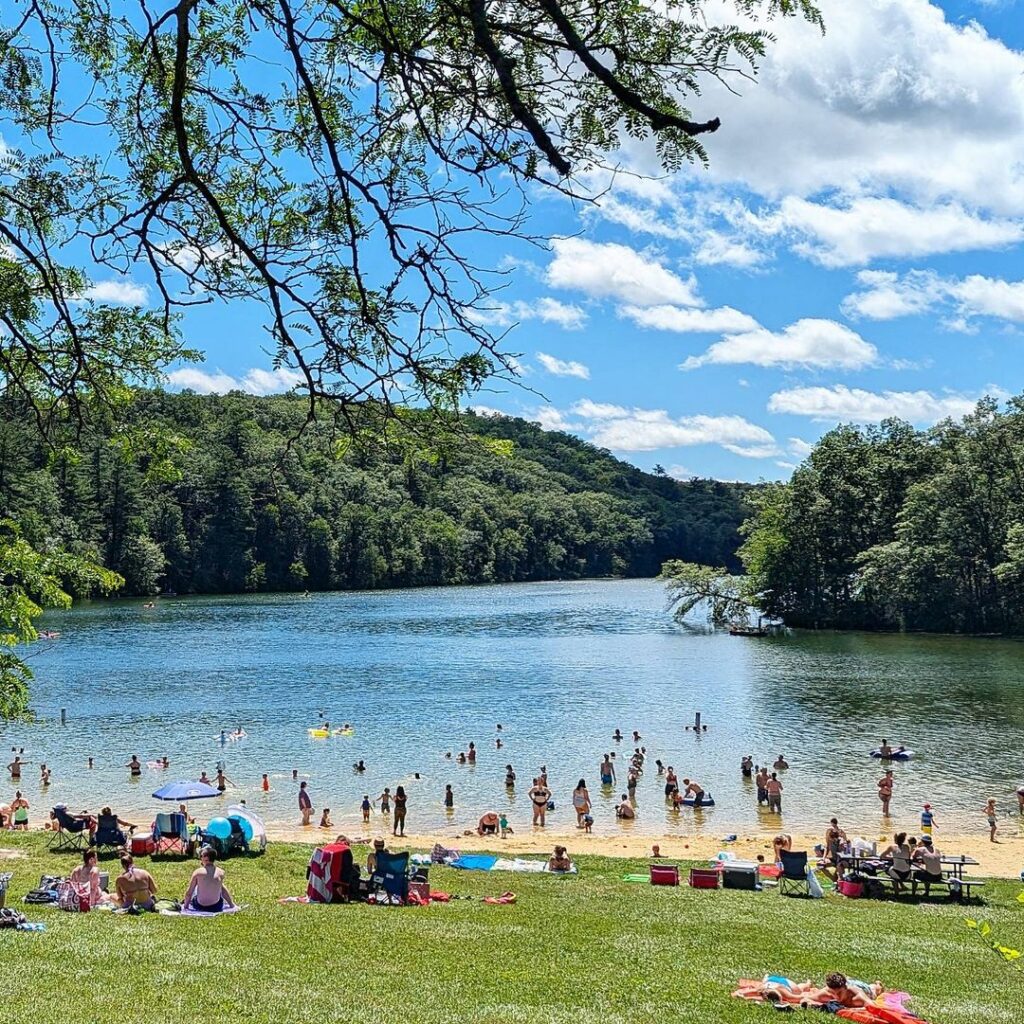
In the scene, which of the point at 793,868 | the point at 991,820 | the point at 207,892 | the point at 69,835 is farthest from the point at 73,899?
the point at 991,820

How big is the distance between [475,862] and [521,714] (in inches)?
982

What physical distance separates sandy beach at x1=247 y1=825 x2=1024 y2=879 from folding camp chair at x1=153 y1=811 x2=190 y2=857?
455 cm

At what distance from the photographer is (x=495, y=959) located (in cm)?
1130

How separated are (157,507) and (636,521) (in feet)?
346

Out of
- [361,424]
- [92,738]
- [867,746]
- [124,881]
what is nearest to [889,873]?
[124,881]

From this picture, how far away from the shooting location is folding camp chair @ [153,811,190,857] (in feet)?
63.0

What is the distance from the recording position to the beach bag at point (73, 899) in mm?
13886

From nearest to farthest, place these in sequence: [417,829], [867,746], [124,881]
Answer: [124,881]
[417,829]
[867,746]

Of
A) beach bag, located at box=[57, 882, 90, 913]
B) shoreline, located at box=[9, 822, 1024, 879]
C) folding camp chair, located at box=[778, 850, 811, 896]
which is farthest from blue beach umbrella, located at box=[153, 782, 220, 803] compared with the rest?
folding camp chair, located at box=[778, 850, 811, 896]

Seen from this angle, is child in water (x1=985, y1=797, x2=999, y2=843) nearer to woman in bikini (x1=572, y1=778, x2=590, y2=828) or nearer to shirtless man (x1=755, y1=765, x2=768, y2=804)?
shirtless man (x1=755, y1=765, x2=768, y2=804)

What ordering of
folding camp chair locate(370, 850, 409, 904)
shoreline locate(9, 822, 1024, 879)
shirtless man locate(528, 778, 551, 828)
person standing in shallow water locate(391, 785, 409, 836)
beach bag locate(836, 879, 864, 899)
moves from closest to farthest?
folding camp chair locate(370, 850, 409, 904)
beach bag locate(836, 879, 864, 899)
shoreline locate(9, 822, 1024, 879)
person standing in shallow water locate(391, 785, 409, 836)
shirtless man locate(528, 778, 551, 828)

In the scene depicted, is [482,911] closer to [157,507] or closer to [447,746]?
[447,746]

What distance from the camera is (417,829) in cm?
2720

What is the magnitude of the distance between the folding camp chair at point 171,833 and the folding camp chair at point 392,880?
Result: 20.0 feet
